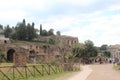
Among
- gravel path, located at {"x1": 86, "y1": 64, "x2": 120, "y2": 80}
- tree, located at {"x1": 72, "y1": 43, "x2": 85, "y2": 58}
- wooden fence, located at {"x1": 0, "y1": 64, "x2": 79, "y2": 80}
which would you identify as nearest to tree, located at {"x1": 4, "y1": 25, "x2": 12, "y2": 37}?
tree, located at {"x1": 72, "y1": 43, "x2": 85, "y2": 58}

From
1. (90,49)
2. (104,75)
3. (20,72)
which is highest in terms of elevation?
(90,49)

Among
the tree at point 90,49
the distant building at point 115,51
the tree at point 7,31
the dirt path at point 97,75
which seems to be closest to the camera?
the dirt path at point 97,75

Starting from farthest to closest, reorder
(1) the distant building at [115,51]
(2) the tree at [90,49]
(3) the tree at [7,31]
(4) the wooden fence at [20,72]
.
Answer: (1) the distant building at [115,51]
(3) the tree at [7,31]
(2) the tree at [90,49]
(4) the wooden fence at [20,72]

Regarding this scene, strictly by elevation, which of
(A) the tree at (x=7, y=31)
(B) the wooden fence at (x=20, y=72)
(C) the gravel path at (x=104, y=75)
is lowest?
(C) the gravel path at (x=104, y=75)

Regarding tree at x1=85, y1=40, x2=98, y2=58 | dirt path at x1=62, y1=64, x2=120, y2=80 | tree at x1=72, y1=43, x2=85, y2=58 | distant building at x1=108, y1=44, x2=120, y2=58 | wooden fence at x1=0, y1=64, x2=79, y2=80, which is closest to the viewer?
wooden fence at x1=0, y1=64, x2=79, y2=80

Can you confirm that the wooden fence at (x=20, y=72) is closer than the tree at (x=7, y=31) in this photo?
Yes

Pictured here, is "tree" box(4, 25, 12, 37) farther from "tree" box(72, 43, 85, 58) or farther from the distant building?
the distant building

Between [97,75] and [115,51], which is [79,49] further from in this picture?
[115,51]

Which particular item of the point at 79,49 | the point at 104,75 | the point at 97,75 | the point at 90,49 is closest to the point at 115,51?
the point at 90,49

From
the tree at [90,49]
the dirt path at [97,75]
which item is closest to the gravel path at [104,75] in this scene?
the dirt path at [97,75]

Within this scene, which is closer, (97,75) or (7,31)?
(97,75)

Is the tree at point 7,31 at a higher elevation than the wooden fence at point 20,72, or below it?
higher

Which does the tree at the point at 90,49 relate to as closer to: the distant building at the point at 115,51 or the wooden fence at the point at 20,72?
the distant building at the point at 115,51

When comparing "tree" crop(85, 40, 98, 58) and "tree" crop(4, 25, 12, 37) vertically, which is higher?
"tree" crop(4, 25, 12, 37)
